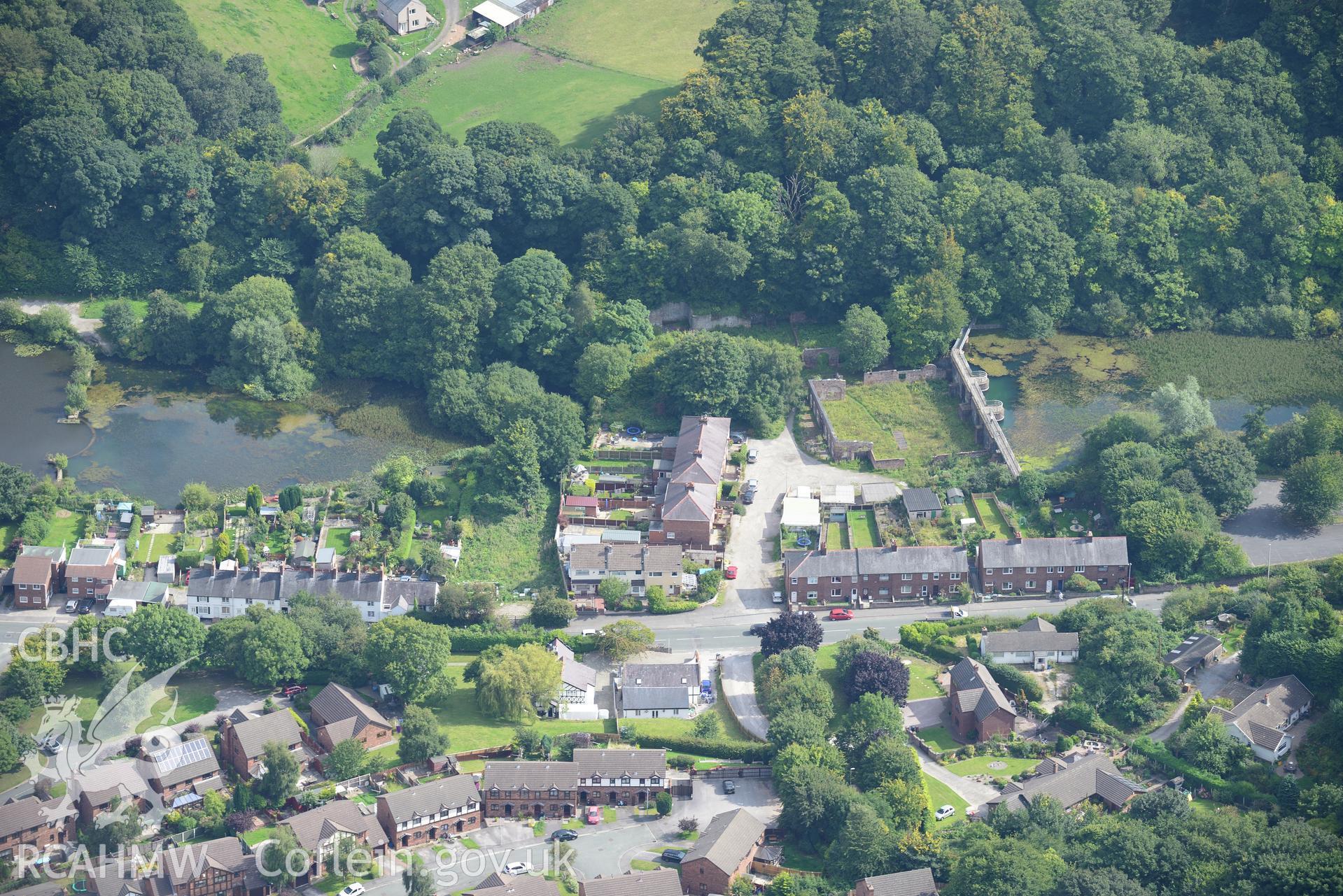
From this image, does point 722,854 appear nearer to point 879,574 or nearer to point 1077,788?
point 1077,788

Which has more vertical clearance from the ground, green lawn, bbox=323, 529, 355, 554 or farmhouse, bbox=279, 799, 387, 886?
green lawn, bbox=323, 529, 355, 554

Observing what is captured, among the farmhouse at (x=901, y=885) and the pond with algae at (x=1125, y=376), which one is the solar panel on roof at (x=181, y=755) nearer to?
the farmhouse at (x=901, y=885)

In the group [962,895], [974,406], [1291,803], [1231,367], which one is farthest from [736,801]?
[1231,367]

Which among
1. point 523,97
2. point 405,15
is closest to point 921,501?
point 523,97

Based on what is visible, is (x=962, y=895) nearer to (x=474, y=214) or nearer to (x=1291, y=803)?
(x=1291, y=803)

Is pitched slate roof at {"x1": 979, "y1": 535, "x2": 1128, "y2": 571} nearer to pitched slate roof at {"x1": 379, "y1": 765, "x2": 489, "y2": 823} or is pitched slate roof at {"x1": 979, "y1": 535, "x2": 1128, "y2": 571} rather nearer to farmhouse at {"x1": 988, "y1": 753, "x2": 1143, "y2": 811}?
farmhouse at {"x1": 988, "y1": 753, "x2": 1143, "y2": 811}

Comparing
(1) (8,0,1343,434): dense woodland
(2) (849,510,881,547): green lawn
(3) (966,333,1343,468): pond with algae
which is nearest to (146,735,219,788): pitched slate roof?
(1) (8,0,1343,434): dense woodland
